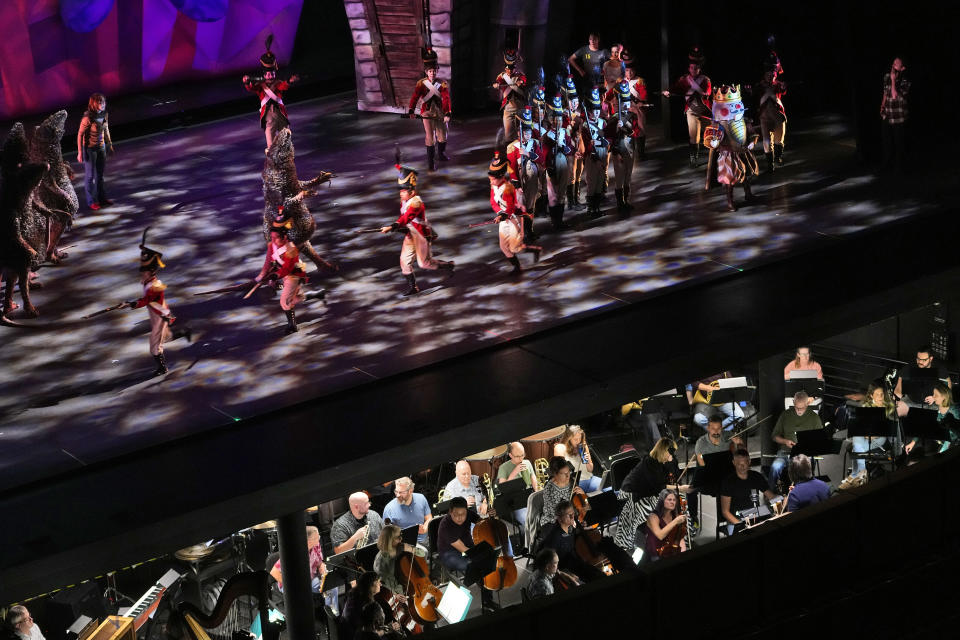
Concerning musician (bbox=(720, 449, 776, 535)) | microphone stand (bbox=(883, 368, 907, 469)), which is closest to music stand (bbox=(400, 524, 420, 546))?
musician (bbox=(720, 449, 776, 535))

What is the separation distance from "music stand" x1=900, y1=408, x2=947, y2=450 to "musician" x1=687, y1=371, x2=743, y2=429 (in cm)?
204

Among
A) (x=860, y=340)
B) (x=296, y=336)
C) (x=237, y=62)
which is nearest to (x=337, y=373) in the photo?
(x=296, y=336)

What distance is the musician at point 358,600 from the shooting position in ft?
36.4

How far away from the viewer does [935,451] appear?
13.6 m

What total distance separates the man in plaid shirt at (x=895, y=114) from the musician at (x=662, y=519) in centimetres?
585

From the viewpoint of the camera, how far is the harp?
396 inches

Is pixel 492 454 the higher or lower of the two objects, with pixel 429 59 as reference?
lower

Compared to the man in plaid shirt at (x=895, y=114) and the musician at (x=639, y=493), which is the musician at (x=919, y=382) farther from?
the musician at (x=639, y=493)

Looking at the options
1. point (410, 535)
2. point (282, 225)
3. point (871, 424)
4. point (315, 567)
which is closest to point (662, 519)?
point (410, 535)

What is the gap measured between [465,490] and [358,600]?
7.50 ft

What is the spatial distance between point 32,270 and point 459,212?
4.38 metres

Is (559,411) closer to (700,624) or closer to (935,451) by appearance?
(700,624)

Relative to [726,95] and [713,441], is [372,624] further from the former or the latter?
[726,95]

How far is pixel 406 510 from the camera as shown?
42.0 feet
